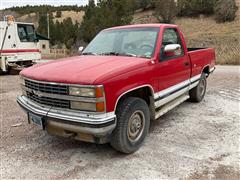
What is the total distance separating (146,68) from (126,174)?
153 cm

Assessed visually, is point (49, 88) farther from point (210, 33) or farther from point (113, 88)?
point (210, 33)

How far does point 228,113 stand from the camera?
211 inches

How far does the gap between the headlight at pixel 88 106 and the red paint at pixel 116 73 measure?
10cm

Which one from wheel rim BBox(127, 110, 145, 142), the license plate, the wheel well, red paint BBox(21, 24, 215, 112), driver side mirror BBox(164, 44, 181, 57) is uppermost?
driver side mirror BBox(164, 44, 181, 57)

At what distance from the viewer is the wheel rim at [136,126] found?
11.8ft

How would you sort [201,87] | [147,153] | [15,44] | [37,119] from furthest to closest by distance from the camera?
1. [15,44]
2. [201,87]
3. [147,153]
4. [37,119]

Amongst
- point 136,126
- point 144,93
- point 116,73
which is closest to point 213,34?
point 144,93

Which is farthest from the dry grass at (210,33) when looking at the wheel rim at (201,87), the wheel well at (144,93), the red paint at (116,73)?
the wheel well at (144,93)

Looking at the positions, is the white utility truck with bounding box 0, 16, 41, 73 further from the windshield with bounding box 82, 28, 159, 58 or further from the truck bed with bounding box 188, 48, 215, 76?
the truck bed with bounding box 188, 48, 215, 76

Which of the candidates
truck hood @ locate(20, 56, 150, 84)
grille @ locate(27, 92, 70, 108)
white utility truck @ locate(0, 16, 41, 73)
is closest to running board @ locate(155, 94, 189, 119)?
truck hood @ locate(20, 56, 150, 84)

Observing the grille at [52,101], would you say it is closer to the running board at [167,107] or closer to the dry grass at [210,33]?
the running board at [167,107]

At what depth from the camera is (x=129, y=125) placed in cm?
354

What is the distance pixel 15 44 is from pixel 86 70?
35.3ft

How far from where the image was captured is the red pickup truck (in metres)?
3.04
